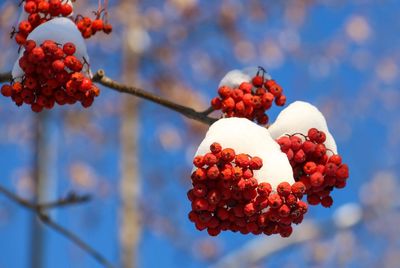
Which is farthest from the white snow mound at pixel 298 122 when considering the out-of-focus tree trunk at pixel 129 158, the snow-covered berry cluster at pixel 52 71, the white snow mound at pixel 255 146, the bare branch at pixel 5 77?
the out-of-focus tree trunk at pixel 129 158

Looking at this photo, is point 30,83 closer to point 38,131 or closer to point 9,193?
point 9,193

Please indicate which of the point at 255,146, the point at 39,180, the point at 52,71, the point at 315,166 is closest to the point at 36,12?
the point at 52,71

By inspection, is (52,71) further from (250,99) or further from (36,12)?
(250,99)

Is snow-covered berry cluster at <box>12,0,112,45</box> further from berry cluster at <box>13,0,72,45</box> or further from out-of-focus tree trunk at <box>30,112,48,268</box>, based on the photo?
out-of-focus tree trunk at <box>30,112,48,268</box>

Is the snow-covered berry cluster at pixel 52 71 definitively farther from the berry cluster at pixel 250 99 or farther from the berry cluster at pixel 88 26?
the berry cluster at pixel 250 99

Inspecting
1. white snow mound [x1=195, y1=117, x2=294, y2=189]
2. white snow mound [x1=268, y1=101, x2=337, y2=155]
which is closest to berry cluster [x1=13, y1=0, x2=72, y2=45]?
white snow mound [x1=195, y1=117, x2=294, y2=189]

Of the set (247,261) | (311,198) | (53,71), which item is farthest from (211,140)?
(247,261)
